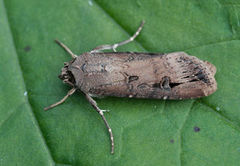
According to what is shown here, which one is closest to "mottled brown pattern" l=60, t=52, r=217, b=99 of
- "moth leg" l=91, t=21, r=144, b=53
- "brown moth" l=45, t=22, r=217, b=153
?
"brown moth" l=45, t=22, r=217, b=153

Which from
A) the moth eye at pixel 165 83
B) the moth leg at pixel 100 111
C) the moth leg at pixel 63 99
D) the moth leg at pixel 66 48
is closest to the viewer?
the moth eye at pixel 165 83

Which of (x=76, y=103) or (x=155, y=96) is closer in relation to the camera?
(x=155, y=96)

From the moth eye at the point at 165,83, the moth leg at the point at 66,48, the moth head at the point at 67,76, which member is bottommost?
the moth head at the point at 67,76

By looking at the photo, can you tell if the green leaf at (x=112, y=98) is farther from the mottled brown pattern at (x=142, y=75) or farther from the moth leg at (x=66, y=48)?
the mottled brown pattern at (x=142, y=75)

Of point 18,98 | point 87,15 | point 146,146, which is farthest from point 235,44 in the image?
point 18,98

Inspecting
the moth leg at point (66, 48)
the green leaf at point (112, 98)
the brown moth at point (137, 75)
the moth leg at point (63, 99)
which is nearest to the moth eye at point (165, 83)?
the brown moth at point (137, 75)

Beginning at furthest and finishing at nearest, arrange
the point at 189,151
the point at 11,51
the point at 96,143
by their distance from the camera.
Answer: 1. the point at 11,51
2. the point at 96,143
3. the point at 189,151

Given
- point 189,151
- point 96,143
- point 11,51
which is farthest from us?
point 11,51

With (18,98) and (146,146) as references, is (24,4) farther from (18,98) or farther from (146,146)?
(146,146)
